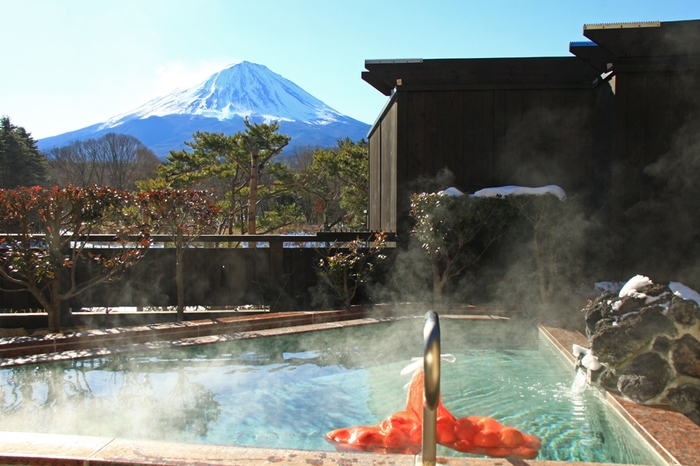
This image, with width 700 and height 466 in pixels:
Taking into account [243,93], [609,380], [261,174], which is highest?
[243,93]

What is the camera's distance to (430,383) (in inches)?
59.6

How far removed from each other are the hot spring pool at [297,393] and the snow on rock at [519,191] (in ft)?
6.05

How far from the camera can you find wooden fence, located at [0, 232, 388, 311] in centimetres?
664

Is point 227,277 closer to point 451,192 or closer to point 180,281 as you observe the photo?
point 180,281

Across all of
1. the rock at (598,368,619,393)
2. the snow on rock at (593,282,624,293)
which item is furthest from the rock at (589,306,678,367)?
the snow on rock at (593,282,624,293)

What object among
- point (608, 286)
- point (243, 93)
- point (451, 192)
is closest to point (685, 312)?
point (608, 286)

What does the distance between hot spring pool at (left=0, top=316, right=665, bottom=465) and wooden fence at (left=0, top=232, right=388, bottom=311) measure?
1617 mm

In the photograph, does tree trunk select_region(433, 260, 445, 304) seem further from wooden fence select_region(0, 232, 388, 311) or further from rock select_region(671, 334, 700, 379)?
rock select_region(671, 334, 700, 379)

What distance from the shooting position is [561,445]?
9.23 feet

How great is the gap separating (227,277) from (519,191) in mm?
3891

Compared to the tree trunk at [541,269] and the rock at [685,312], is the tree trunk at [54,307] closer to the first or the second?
the tree trunk at [541,269]

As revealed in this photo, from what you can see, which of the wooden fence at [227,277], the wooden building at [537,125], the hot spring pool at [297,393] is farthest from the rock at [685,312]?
the wooden fence at [227,277]

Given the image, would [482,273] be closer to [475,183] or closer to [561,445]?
[475,183]

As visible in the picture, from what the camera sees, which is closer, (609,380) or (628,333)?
(628,333)
